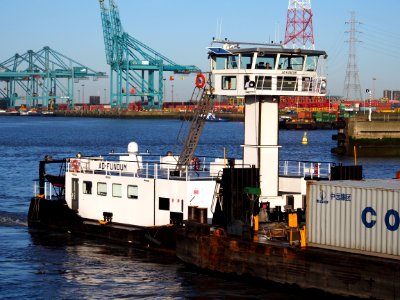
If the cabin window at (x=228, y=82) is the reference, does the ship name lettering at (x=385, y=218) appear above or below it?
below

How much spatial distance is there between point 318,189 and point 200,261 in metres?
5.37

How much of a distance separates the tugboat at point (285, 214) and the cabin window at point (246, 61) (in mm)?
34

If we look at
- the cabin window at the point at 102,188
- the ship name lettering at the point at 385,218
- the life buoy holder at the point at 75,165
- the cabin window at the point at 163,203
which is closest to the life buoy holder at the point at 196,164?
the cabin window at the point at 163,203

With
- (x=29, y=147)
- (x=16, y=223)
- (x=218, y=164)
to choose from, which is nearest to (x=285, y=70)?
(x=218, y=164)

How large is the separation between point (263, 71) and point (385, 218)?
28.8 ft

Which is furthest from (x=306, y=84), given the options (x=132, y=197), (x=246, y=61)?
(x=132, y=197)

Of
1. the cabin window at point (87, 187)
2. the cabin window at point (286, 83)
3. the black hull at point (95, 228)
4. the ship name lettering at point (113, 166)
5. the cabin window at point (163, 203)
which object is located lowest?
the black hull at point (95, 228)

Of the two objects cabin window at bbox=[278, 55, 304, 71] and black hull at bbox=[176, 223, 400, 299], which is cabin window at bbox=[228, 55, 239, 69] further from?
black hull at bbox=[176, 223, 400, 299]

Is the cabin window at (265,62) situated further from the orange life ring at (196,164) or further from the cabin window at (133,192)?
the cabin window at (133,192)

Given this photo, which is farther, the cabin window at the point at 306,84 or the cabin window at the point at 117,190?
the cabin window at the point at 117,190

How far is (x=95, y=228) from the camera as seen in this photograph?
3172 cm

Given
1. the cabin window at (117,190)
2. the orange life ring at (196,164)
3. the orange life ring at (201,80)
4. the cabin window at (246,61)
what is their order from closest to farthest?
the cabin window at (246,61)
the orange life ring at (201,80)
the orange life ring at (196,164)
the cabin window at (117,190)

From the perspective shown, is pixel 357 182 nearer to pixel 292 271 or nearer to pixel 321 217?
pixel 321 217

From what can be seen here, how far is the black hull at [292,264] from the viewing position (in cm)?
2088
